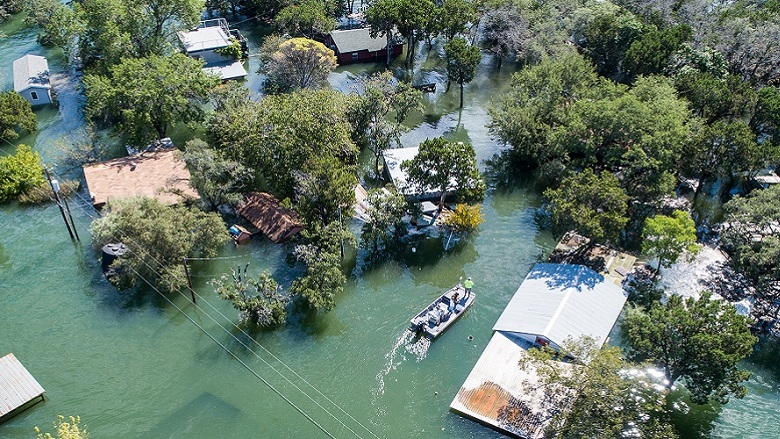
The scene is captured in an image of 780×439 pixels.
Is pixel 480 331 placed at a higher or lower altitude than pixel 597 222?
lower

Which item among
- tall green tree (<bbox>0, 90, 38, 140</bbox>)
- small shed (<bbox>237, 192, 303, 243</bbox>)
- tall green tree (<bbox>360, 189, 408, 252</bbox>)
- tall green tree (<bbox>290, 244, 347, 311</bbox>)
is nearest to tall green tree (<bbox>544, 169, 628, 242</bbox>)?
tall green tree (<bbox>360, 189, 408, 252</bbox>)

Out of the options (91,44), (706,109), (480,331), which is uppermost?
(91,44)

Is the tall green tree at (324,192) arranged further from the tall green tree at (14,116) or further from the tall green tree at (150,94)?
the tall green tree at (14,116)

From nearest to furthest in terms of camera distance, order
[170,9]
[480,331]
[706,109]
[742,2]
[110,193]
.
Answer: [480,331] < [110,193] < [706,109] < [170,9] < [742,2]

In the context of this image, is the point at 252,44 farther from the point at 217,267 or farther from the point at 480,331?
the point at 480,331

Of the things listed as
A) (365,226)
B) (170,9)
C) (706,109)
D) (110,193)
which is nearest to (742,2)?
(706,109)

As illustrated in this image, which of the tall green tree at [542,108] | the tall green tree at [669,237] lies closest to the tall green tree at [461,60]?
the tall green tree at [542,108]

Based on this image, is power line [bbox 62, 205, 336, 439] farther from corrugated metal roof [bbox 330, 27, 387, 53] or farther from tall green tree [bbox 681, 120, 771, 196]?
corrugated metal roof [bbox 330, 27, 387, 53]
